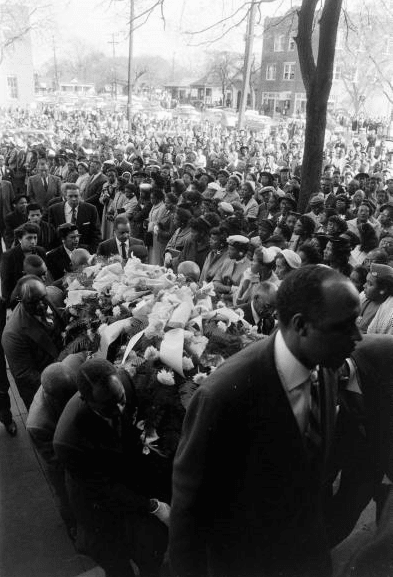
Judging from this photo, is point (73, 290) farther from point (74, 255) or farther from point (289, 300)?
point (289, 300)

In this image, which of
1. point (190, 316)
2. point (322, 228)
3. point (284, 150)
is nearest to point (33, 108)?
point (284, 150)

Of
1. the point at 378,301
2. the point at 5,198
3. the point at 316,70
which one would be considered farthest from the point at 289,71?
the point at 378,301

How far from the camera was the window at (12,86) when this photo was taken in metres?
48.9

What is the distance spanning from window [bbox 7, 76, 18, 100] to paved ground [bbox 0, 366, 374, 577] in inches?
2038

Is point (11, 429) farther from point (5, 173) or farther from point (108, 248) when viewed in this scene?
point (5, 173)

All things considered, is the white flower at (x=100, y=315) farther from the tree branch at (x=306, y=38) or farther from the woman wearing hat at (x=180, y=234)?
the tree branch at (x=306, y=38)

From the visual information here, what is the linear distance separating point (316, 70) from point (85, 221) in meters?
4.03

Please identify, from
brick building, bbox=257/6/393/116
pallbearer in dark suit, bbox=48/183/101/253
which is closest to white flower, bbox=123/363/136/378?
pallbearer in dark suit, bbox=48/183/101/253

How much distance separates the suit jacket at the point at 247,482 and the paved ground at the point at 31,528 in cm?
80

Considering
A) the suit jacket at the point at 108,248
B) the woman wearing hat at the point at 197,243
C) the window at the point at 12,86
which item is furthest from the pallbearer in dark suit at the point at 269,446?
the window at the point at 12,86

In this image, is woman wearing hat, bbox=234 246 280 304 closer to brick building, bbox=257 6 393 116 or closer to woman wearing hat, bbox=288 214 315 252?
woman wearing hat, bbox=288 214 315 252

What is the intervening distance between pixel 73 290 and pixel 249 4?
7.17m

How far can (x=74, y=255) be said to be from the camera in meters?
4.97

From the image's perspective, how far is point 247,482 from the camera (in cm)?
160
